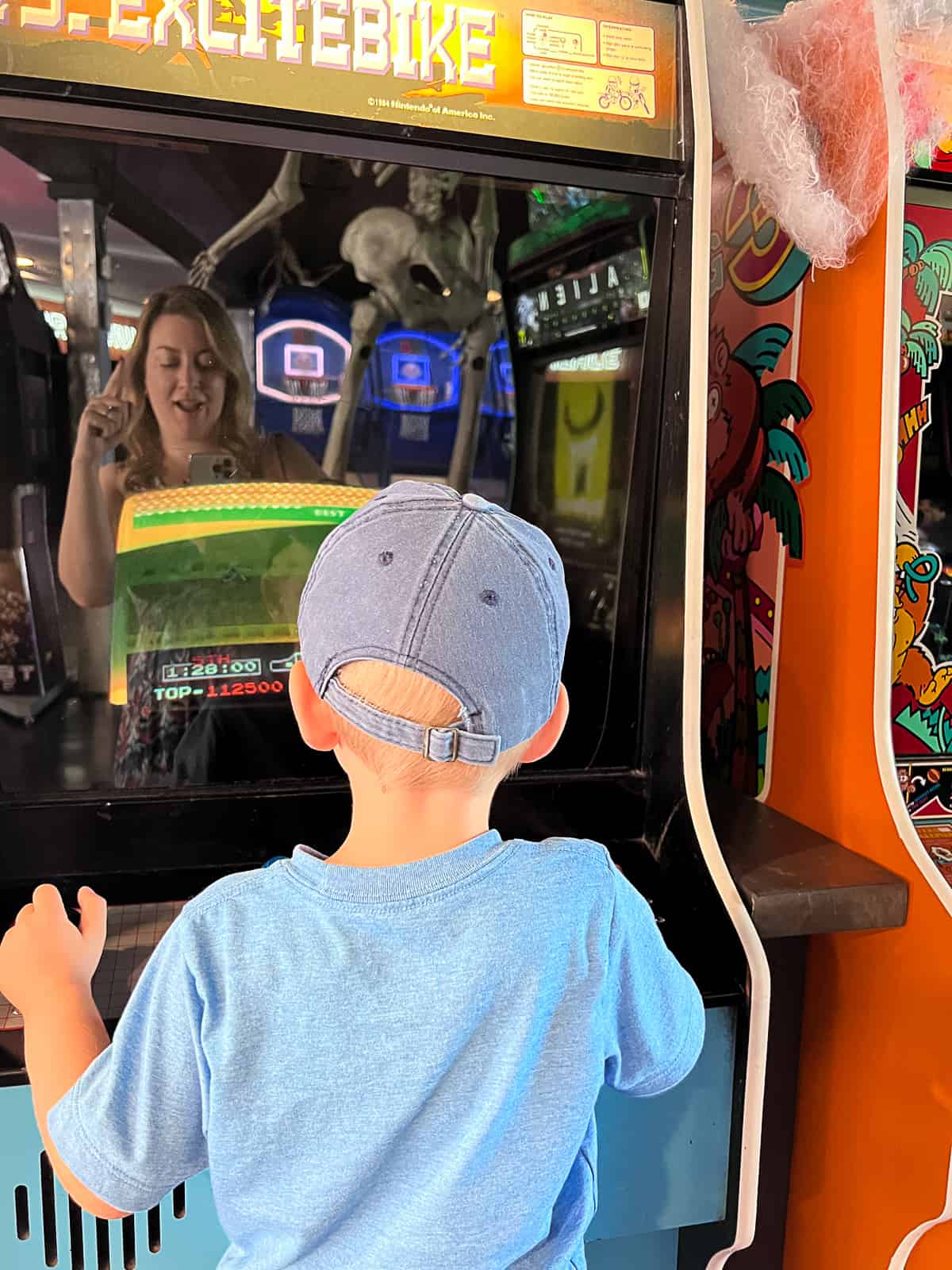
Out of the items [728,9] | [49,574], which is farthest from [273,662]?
[728,9]

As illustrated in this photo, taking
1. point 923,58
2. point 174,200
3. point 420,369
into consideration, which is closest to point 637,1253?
point 420,369

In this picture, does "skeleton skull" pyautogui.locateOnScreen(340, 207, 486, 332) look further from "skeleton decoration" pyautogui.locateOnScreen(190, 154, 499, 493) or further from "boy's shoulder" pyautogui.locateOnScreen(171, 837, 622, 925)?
"boy's shoulder" pyautogui.locateOnScreen(171, 837, 622, 925)

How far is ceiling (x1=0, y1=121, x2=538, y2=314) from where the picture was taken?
3.54 feet

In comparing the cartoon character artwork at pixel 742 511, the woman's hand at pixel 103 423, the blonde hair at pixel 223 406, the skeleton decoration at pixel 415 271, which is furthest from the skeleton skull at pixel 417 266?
the cartoon character artwork at pixel 742 511

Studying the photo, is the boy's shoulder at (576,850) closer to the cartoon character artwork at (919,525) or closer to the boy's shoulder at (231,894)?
the boy's shoulder at (231,894)

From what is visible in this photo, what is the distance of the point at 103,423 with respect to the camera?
3.76ft

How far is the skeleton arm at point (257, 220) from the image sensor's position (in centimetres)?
114

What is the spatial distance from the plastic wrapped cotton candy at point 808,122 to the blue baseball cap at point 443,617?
74 centimetres

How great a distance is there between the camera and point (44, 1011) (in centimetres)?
78

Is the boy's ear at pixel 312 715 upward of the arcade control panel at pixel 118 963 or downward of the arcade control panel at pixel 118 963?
upward

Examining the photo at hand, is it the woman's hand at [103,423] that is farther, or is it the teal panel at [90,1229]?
the woman's hand at [103,423]

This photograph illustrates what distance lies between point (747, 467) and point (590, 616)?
0.36 metres

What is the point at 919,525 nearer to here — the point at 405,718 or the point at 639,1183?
the point at 639,1183

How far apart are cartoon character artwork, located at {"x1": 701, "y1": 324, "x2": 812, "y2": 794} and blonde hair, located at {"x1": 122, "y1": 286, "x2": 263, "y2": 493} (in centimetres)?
64
